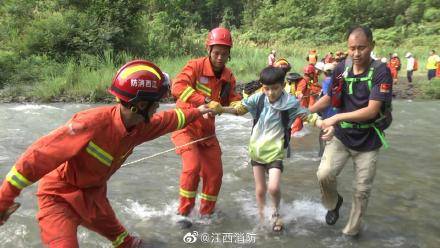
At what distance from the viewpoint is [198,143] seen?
16.8 ft

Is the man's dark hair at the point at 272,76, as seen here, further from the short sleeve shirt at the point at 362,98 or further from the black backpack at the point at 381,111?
the black backpack at the point at 381,111

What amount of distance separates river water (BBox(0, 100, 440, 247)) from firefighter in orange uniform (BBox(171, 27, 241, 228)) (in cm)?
42

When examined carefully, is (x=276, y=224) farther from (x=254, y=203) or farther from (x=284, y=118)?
(x=284, y=118)

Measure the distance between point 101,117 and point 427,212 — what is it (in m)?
4.52

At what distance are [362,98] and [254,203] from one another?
228cm

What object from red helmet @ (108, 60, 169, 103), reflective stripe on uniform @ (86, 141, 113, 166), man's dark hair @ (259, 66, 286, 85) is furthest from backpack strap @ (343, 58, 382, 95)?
reflective stripe on uniform @ (86, 141, 113, 166)

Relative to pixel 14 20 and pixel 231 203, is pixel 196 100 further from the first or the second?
pixel 14 20

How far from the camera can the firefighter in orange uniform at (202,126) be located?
4969mm

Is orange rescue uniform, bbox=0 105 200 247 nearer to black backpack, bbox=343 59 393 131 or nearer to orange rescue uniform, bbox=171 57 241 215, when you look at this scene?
orange rescue uniform, bbox=171 57 241 215

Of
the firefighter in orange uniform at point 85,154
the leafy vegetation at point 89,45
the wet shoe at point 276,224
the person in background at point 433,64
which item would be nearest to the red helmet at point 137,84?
the firefighter in orange uniform at point 85,154

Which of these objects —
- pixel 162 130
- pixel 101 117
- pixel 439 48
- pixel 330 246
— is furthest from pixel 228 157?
pixel 439 48

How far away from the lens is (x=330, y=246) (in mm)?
4711

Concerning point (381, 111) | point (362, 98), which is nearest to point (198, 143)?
point (362, 98)

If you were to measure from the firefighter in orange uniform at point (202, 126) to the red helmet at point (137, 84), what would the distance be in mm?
1719
